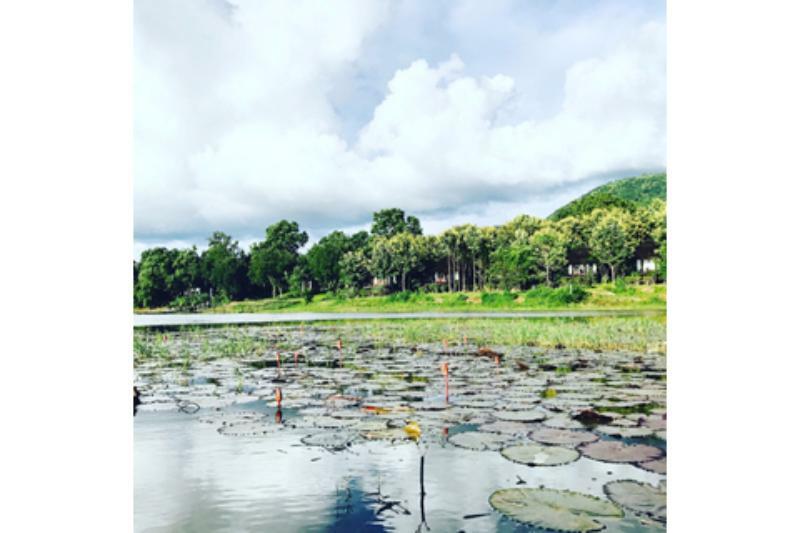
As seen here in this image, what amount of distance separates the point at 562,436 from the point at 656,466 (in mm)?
496

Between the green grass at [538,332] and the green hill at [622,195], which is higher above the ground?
the green hill at [622,195]

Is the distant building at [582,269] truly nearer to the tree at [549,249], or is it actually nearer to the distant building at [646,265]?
the tree at [549,249]

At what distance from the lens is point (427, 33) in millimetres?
5203

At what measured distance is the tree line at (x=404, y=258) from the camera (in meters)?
6.26

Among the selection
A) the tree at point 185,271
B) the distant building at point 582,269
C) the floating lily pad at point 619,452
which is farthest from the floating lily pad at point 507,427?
the tree at point 185,271

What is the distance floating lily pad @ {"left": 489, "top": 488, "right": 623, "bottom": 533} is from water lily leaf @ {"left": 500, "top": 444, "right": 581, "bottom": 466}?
229 millimetres

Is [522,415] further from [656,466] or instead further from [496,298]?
[496,298]

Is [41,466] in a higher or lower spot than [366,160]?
lower

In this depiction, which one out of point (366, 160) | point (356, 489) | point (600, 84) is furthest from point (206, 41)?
point (356, 489)

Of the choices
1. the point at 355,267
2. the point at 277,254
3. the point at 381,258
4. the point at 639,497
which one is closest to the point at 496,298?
the point at 381,258

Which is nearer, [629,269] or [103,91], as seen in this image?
[103,91]

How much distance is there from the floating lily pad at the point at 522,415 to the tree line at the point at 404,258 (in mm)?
2931
